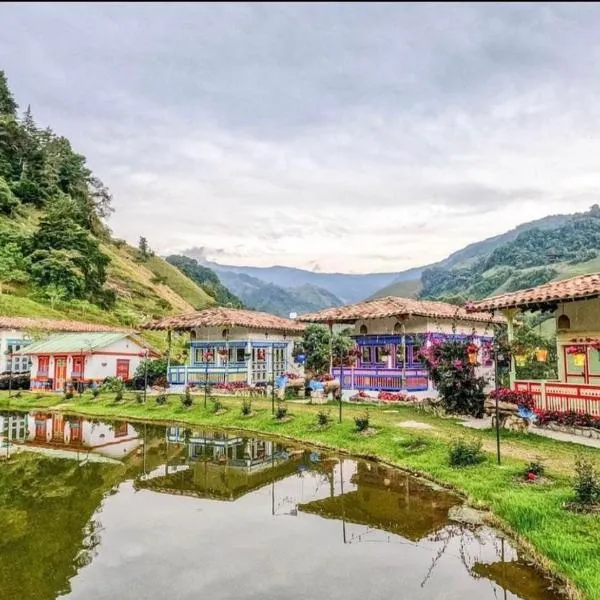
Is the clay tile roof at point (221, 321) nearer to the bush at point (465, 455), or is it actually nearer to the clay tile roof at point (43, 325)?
the clay tile roof at point (43, 325)

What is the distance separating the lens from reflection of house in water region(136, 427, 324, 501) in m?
12.3

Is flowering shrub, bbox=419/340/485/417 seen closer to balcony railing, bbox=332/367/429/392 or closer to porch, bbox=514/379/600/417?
porch, bbox=514/379/600/417

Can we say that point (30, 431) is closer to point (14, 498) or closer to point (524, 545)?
point (14, 498)

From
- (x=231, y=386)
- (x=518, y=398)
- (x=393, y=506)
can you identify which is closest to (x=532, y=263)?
(x=231, y=386)

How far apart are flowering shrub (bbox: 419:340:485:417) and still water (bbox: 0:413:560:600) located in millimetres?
6969

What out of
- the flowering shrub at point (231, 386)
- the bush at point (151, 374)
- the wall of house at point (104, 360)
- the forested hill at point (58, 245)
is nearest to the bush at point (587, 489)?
the flowering shrub at point (231, 386)

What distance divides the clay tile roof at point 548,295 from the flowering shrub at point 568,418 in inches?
134

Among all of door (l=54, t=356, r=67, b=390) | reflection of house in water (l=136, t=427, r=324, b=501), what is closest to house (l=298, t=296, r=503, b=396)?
reflection of house in water (l=136, t=427, r=324, b=501)

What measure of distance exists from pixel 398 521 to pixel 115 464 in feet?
28.5

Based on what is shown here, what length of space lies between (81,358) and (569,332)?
28.3 m

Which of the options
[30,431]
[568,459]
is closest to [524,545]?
[568,459]

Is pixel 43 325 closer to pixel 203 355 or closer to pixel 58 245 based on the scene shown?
pixel 203 355

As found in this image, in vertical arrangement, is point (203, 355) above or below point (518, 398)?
above

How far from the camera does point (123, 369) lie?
36.9 meters
